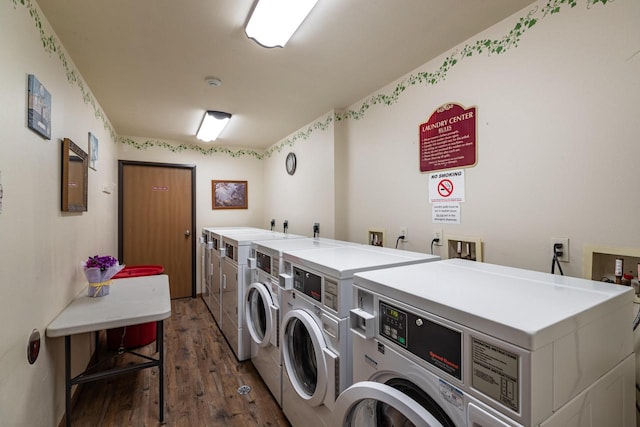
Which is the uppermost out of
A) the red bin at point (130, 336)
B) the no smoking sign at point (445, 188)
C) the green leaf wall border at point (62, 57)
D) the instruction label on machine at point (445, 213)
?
the green leaf wall border at point (62, 57)

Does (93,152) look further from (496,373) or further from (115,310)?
(496,373)

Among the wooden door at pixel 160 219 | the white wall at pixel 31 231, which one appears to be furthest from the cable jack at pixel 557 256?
the wooden door at pixel 160 219

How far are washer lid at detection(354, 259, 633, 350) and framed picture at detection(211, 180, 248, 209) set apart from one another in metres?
3.76

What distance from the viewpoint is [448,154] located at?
1.90 metres

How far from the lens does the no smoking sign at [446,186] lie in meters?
1.85

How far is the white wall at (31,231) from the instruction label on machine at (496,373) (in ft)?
5.39

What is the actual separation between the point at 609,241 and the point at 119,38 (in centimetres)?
269

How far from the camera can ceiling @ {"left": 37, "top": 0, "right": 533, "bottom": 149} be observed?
151 centimetres

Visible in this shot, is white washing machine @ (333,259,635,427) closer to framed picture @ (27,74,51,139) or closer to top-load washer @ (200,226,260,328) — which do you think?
framed picture @ (27,74,51,139)

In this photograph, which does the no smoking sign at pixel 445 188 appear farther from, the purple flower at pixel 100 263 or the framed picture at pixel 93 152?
the framed picture at pixel 93 152

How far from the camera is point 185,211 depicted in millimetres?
4289

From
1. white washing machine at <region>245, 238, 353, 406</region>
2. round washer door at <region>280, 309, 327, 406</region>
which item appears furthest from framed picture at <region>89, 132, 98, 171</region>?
round washer door at <region>280, 309, 327, 406</region>

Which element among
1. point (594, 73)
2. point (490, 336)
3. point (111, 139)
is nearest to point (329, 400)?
point (490, 336)

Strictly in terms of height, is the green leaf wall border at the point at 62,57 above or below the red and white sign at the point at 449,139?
above
